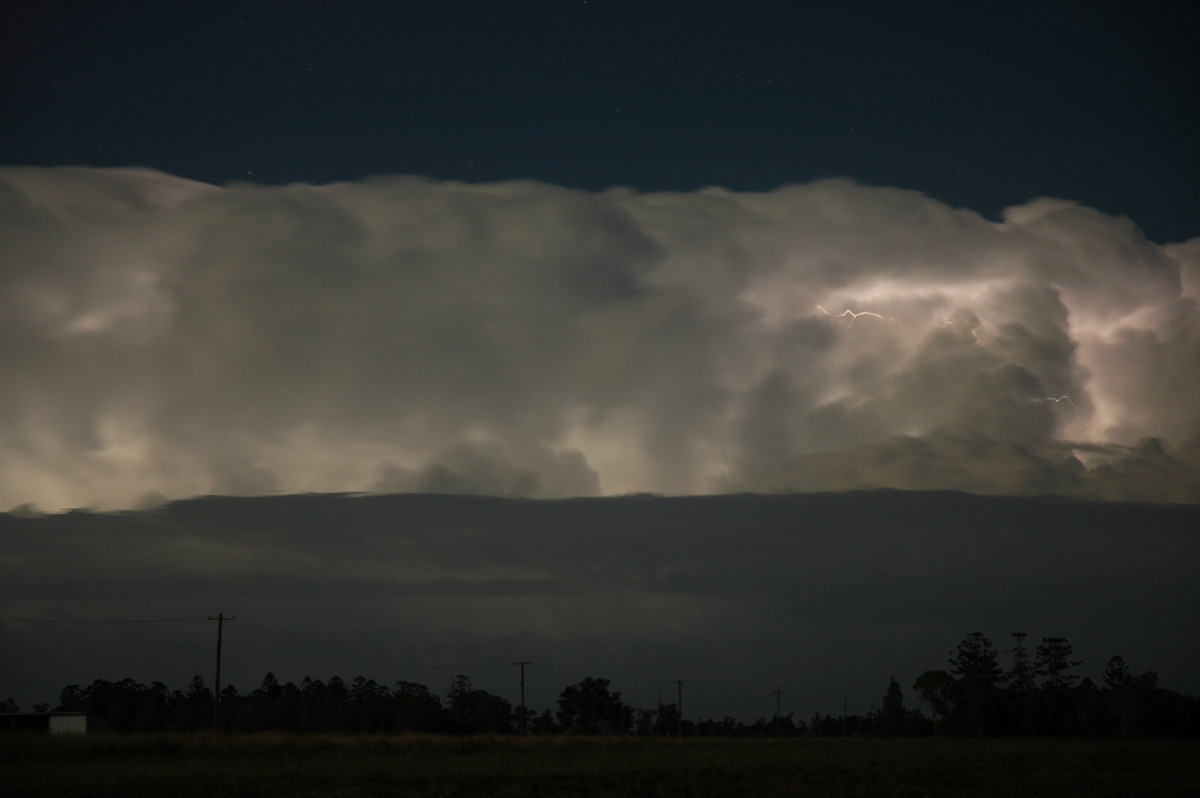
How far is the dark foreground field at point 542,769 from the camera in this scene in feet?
113

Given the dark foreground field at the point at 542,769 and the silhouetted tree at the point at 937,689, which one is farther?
the silhouetted tree at the point at 937,689

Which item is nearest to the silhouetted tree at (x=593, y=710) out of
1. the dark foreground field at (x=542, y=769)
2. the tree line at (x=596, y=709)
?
the tree line at (x=596, y=709)

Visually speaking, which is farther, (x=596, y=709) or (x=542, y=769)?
(x=596, y=709)

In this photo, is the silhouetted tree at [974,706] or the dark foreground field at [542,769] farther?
the silhouetted tree at [974,706]

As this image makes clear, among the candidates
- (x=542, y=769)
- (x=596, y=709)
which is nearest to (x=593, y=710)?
(x=596, y=709)

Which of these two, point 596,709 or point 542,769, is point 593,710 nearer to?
point 596,709

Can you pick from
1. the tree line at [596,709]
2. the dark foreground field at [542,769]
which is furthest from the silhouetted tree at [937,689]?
the dark foreground field at [542,769]

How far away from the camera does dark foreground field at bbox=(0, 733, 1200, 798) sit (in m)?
34.6

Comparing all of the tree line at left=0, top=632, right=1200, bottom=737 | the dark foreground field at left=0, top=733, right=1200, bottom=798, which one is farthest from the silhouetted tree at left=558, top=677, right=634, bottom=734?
the dark foreground field at left=0, top=733, right=1200, bottom=798

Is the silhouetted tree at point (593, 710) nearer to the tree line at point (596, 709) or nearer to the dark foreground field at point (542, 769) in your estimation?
the tree line at point (596, 709)

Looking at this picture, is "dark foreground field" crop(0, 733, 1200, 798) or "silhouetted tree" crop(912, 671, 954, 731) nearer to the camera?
"dark foreground field" crop(0, 733, 1200, 798)

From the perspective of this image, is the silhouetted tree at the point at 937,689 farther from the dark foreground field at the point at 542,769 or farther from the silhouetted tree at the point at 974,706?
the dark foreground field at the point at 542,769

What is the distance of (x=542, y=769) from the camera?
4259 centimetres

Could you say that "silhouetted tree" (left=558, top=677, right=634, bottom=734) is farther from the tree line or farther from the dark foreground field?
the dark foreground field
